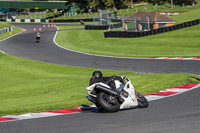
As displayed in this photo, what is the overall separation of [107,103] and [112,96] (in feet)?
0.89

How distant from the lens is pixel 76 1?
117000 mm

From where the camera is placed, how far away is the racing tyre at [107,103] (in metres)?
10.9

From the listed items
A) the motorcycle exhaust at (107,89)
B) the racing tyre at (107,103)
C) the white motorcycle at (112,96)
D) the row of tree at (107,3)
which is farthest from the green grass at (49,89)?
the row of tree at (107,3)

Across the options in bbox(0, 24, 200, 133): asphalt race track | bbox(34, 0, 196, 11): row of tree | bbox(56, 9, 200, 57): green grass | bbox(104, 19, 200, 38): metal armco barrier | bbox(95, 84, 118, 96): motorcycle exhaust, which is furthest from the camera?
bbox(34, 0, 196, 11): row of tree

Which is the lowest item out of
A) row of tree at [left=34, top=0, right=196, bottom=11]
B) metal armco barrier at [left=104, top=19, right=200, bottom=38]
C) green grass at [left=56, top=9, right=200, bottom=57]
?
green grass at [left=56, top=9, right=200, bottom=57]

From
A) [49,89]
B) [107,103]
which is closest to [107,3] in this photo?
[49,89]

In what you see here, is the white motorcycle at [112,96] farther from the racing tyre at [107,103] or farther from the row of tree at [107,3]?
the row of tree at [107,3]

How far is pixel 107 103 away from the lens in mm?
10984

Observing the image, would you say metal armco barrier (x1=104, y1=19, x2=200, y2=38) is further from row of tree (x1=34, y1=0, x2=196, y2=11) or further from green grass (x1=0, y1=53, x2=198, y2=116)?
row of tree (x1=34, y1=0, x2=196, y2=11)

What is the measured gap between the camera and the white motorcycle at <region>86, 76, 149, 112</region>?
10.9 meters

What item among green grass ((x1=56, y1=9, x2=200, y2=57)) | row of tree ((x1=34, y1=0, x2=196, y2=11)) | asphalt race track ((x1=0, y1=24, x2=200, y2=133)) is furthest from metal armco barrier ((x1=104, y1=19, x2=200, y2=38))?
row of tree ((x1=34, y1=0, x2=196, y2=11))

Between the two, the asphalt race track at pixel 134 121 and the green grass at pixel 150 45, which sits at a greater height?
the asphalt race track at pixel 134 121

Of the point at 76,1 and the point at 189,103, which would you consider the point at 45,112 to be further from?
the point at 76,1

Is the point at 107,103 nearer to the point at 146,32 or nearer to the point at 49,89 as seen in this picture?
the point at 49,89
